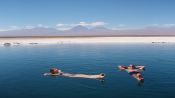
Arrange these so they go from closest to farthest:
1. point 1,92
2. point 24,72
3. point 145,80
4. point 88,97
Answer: point 88,97, point 1,92, point 145,80, point 24,72

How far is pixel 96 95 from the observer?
3975 cm

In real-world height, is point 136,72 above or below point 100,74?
below

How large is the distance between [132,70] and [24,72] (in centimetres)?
1976

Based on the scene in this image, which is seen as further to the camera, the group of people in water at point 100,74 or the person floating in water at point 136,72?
the group of people in water at point 100,74

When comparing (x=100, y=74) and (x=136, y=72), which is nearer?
(x=100, y=74)

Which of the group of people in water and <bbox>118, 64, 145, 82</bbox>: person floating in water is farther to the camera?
the group of people in water

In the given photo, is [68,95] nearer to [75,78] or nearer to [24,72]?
[75,78]

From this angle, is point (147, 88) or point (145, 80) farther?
point (145, 80)

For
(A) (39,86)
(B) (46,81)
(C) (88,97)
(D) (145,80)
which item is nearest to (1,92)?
(A) (39,86)

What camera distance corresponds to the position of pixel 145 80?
162ft

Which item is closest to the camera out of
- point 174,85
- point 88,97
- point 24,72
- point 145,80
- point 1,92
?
point 88,97

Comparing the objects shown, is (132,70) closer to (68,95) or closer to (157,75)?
(157,75)

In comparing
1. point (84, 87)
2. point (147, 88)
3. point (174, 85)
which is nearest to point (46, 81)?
point (84, 87)

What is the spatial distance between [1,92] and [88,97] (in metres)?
12.0
